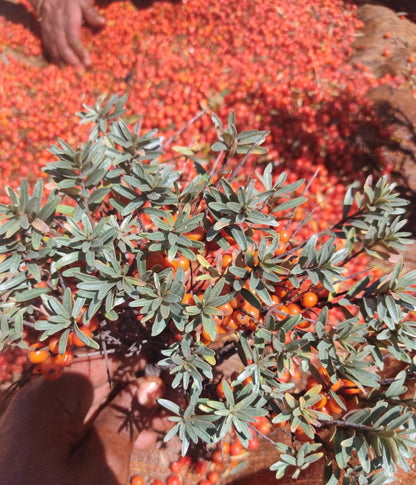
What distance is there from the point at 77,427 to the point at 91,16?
5.97 metres

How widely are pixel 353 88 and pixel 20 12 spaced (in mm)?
6235

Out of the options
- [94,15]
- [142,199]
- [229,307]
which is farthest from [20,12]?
[229,307]

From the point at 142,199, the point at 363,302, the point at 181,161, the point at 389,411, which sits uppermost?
the point at 142,199

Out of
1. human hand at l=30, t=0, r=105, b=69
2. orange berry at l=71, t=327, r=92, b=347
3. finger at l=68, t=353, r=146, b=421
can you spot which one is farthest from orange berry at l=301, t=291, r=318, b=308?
human hand at l=30, t=0, r=105, b=69

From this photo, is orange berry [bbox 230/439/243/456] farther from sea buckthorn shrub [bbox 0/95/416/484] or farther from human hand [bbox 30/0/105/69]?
human hand [bbox 30/0/105/69]

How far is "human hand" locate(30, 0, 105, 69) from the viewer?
5.55 metres

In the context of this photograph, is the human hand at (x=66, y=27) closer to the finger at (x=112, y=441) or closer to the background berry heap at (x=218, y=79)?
the background berry heap at (x=218, y=79)

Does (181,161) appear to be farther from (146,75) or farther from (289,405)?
(289,405)

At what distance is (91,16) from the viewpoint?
18.8 ft

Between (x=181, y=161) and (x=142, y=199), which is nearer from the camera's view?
(x=142, y=199)

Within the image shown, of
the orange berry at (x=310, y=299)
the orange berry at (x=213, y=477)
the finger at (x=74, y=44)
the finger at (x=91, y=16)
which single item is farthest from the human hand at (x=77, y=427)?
the finger at (x=91, y=16)

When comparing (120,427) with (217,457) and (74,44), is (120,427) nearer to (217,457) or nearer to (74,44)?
(217,457)

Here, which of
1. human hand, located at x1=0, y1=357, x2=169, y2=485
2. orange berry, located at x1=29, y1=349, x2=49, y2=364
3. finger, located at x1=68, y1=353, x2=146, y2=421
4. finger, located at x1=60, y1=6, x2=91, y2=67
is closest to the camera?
orange berry, located at x1=29, y1=349, x2=49, y2=364

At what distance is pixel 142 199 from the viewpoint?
179 centimetres
